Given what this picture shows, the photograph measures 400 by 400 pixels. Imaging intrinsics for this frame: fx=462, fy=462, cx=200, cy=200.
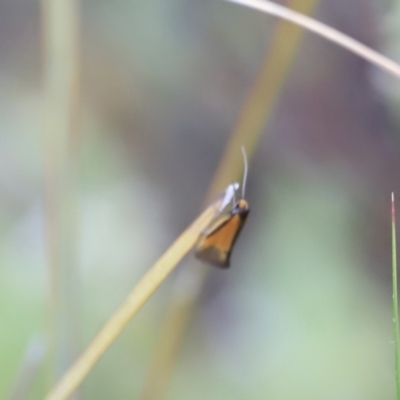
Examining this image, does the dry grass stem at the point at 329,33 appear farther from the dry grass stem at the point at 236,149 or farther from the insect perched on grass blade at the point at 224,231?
the insect perched on grass blade at the point at 224,231

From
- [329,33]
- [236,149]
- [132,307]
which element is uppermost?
[329,33]

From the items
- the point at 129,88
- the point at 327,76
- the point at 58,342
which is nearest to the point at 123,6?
the point at 129,88

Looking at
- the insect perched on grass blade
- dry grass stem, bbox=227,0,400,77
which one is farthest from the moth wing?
dry grass stem, bbox=227,0,400,77

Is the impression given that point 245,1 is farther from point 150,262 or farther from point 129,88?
point 150,262

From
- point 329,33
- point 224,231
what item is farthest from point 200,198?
point 329,33

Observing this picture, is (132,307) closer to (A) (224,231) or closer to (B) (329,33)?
(A) (224,231)

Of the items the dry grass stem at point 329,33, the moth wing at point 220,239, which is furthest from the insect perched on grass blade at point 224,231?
the dry grass stem at point 329,33

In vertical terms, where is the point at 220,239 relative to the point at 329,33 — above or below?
below
